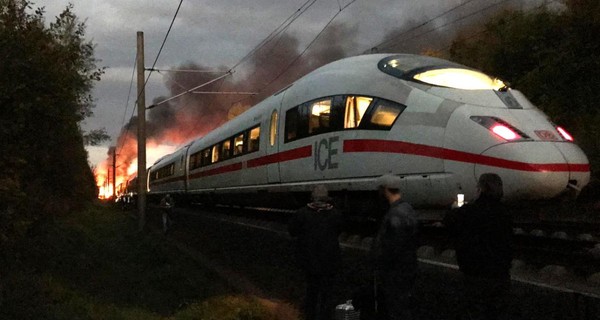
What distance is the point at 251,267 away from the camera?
11.9m

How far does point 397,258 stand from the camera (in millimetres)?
5742

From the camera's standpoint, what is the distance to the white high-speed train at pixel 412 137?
9539 mm

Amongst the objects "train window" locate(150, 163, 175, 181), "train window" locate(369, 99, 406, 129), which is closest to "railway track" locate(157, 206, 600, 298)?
"train window" locate(369, 99, 406, 129)

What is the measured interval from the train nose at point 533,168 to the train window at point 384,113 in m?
1.85

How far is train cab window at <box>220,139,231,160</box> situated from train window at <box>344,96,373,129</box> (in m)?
9.19

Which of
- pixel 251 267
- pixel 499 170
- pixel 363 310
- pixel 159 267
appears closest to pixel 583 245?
pixel 499 170

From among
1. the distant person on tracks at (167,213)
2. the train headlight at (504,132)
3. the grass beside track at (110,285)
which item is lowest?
the grass beside track at (110,285)

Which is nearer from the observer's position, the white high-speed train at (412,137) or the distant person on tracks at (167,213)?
the white high-speed train at (412,137)

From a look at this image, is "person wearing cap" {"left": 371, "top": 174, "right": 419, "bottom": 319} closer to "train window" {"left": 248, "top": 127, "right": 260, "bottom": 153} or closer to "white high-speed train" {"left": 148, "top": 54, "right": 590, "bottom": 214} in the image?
"white high-speed train" {"left": 148, "top": 54, "right": 590, "bottom": 214}

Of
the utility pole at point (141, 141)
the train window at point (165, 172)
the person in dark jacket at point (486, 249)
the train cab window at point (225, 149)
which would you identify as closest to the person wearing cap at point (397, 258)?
the person in dark jacket at point (486, 249)

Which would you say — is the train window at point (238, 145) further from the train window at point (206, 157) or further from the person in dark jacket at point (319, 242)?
the person in dark jacket at point (319, 242)

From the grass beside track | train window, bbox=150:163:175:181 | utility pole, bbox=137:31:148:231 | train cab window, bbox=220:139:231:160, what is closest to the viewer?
the grass beside track

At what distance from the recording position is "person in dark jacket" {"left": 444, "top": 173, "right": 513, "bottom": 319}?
18.0 ft

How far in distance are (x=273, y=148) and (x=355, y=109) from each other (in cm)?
419
